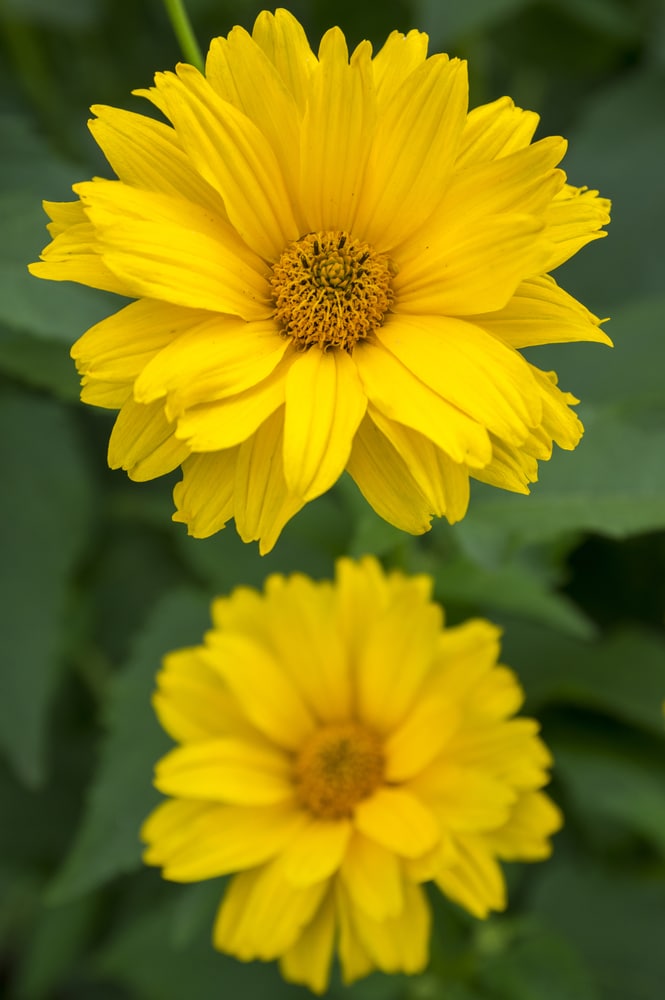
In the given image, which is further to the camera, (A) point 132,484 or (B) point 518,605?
(A) point 132,484

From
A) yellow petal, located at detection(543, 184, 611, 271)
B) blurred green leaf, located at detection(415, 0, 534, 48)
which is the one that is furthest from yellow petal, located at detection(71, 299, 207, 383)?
blurred green leaf, located at detection(415, 0, 534, 48)

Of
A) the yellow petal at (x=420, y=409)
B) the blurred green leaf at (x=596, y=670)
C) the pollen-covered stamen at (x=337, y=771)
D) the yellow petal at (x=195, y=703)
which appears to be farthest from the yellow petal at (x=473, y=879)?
the yellow petal at (x=420, y=409)

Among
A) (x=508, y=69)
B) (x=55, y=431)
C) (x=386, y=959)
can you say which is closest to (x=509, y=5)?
(x=508, y=69)

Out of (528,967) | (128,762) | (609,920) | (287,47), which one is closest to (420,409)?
(287,47)

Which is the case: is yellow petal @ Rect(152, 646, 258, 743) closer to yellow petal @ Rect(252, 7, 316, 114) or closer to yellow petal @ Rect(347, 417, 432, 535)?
yellow petal @ Rect(347, 417, 432, 535)

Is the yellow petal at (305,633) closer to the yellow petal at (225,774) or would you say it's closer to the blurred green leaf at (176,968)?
the yellow petal at (225,774)

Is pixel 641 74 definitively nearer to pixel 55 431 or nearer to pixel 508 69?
pixel 508 69

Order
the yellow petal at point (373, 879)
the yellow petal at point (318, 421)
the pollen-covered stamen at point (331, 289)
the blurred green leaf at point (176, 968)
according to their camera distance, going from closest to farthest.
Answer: the yellow petal at point (318, 421) → the pollen-covered stamen at point (331, 289) → the yellow petal at point (373, 879) → the blurred green leaf at point (176, 968)
